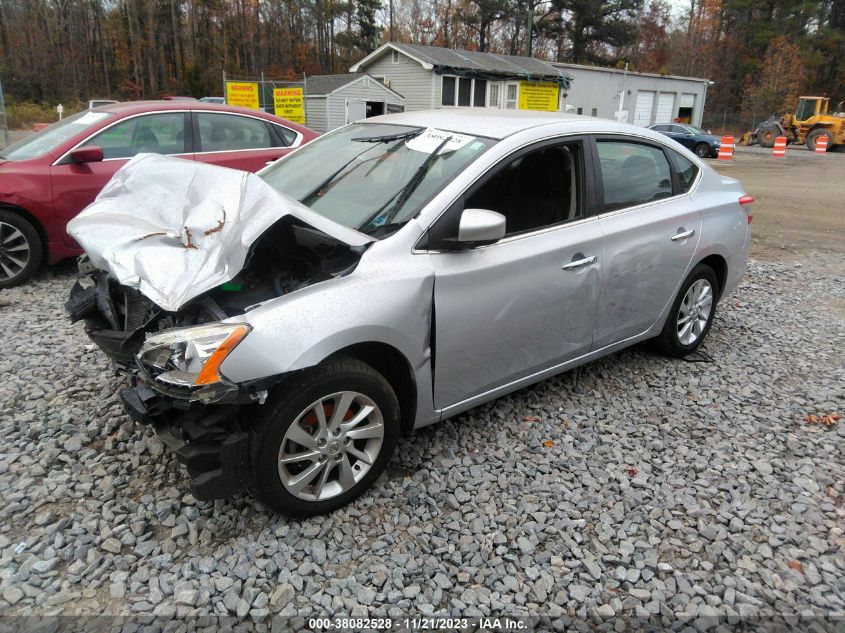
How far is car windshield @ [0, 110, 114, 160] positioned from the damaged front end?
3.24 metres

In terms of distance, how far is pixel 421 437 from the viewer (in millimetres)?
3436

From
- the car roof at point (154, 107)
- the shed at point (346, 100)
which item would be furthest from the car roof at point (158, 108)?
the shed at point (346, 100)

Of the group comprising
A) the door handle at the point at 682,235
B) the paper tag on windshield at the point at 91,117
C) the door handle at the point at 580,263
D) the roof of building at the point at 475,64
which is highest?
the roof of building at the point at 475,64

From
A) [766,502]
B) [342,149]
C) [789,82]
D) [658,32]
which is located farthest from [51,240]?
[658,32]

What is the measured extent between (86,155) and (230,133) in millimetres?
1533

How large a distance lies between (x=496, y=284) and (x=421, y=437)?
3.34 feet

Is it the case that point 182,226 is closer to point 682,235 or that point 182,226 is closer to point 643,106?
point 682,235

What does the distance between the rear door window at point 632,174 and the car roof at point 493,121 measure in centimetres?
13

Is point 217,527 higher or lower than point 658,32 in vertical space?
lower

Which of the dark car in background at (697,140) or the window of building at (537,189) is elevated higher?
the window of building at (537,189)

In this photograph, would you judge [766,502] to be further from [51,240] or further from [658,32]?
[658,32]

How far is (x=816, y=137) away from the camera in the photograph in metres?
31.3

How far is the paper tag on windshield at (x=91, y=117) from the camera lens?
5.91m

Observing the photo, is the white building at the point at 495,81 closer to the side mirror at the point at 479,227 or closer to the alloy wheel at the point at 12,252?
the alloy wheel at the point at 12,252
